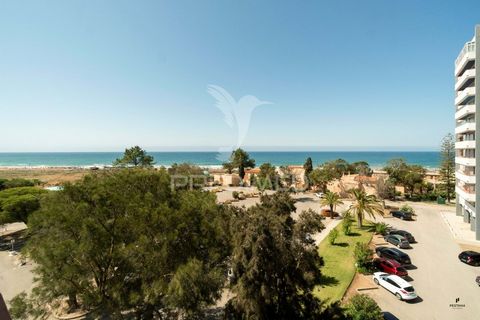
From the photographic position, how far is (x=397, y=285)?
53.5 ft

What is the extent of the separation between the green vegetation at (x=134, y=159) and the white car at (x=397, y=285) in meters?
46.0

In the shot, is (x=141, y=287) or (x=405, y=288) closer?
(x=141, y=287)

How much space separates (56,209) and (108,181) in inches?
95.6

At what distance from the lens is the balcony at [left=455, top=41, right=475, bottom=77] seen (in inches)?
1058

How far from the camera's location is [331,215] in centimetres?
3575

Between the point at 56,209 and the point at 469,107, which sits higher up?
the point at 469,107

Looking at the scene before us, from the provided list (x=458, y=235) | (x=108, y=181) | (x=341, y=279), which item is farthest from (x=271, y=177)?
(x=108, y=181)

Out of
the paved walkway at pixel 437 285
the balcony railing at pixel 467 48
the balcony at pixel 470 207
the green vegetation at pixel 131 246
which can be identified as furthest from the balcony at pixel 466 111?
the green vegetation at pixel 131 246

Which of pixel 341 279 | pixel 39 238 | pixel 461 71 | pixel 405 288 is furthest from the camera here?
pixel 461 71

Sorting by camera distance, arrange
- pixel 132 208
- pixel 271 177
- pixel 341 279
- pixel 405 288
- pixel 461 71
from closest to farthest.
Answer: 1. pixel 132 208
2. pixel 405 288
3. pixel 341 279
4. pixel 461 71
5. pixel 271 177

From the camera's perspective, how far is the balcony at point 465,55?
88.2 ft

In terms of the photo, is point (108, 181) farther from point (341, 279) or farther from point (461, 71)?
point (461, 71)

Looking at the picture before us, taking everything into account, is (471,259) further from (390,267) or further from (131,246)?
(131,246)

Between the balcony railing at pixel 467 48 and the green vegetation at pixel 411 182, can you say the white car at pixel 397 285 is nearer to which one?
the balcony railing at pixel 467 48
